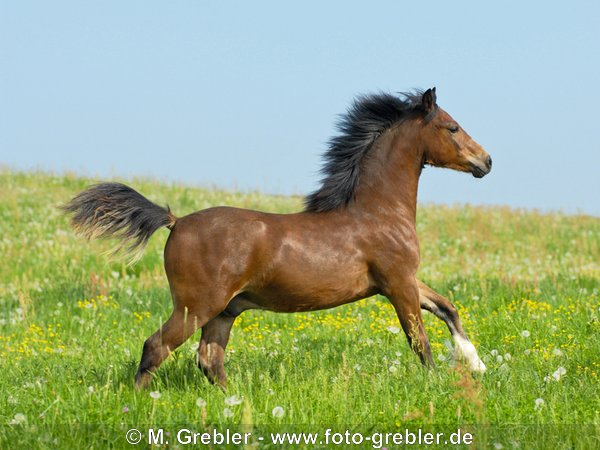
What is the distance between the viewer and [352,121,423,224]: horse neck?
26.6ft

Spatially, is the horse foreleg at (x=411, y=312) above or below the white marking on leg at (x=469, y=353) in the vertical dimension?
above

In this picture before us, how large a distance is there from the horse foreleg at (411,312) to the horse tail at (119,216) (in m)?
2.21

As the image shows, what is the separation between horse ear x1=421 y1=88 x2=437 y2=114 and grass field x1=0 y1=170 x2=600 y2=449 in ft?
8.33

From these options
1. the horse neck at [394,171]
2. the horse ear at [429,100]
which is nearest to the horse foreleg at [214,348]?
the horse neck at [394,171]

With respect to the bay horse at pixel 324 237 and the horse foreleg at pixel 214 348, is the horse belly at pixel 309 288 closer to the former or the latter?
the bay horse at pixel 324 237

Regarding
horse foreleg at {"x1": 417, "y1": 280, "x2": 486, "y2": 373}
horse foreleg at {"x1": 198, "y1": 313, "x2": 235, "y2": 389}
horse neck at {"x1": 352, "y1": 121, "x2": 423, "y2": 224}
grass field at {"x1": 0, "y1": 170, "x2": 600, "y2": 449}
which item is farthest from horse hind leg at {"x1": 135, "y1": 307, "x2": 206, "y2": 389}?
horse foreleg at {"x1": 417, "y1": 280, "x2": 486, "y2": 373}

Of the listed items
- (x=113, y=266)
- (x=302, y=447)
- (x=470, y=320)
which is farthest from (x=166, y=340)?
(x=113, y=266)

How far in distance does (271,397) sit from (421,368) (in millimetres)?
1611

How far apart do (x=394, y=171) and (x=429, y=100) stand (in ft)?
2.54

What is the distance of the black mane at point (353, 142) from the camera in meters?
8.02

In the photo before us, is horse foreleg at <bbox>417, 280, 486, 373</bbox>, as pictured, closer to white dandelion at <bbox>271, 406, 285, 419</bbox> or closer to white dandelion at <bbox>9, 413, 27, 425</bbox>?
white dandelion at <bbox>271, 406, 285, 419</bbox>

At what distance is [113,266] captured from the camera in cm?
1822

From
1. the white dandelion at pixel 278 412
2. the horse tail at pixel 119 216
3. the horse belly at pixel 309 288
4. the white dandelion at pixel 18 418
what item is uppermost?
the horse tail at pixel 119 216

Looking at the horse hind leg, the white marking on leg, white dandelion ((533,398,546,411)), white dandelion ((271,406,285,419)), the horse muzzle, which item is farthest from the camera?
the horse muzzle
